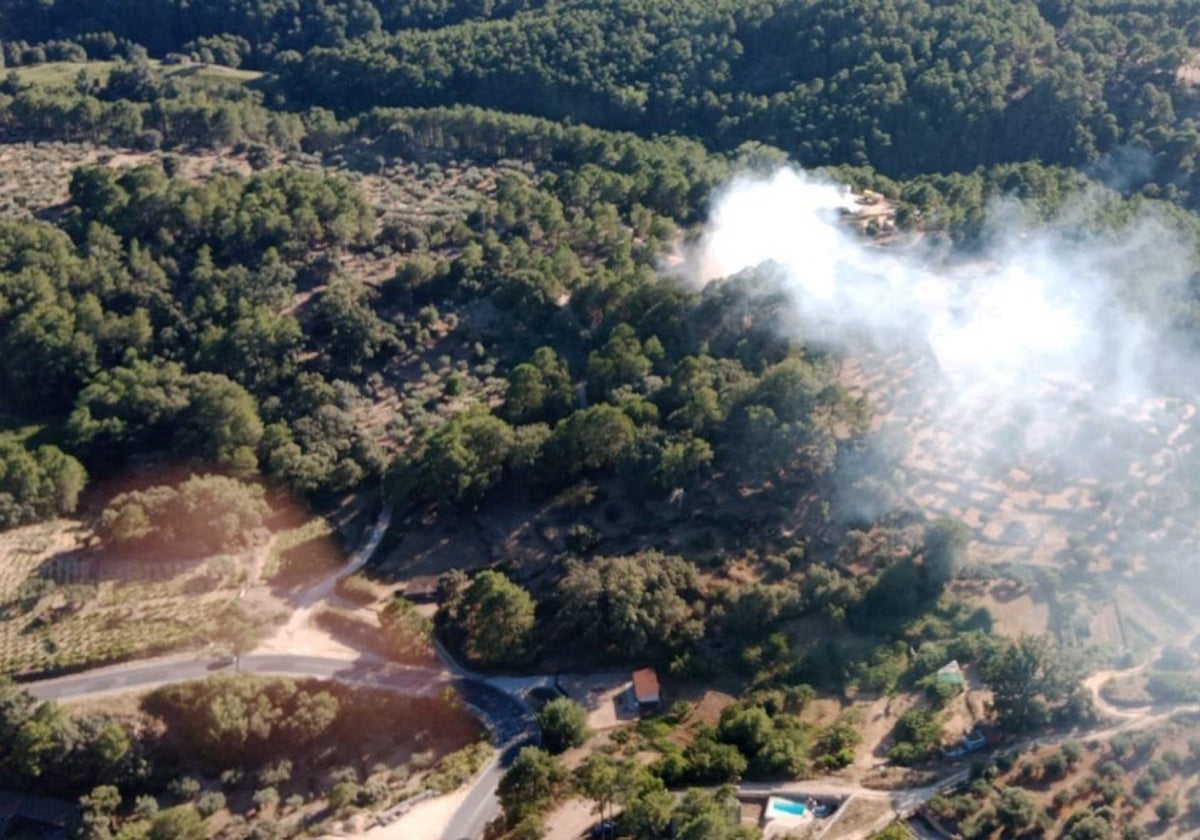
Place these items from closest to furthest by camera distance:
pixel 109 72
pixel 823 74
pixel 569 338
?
pixel 569 338
pixel 823 74
pixel 109 72

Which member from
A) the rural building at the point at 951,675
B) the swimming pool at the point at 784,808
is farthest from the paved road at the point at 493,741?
the rural building at the point at 951,675

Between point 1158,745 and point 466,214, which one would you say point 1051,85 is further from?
point 1158,745

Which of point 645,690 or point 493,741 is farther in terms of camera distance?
point 645,690

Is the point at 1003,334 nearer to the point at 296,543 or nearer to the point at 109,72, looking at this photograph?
the point at 296,543

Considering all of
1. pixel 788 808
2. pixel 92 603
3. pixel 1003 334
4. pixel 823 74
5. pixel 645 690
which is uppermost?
pixel 823 74

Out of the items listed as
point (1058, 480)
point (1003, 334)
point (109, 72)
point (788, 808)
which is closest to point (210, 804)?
point (788, 808)

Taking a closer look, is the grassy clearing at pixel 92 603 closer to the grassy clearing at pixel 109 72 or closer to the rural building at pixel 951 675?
the rural building at pixel 951 675

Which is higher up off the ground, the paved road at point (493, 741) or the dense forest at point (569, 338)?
the dense forest at point (569, 338)
